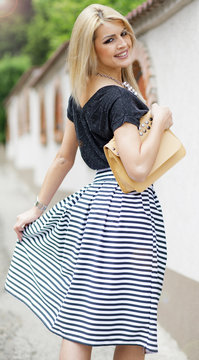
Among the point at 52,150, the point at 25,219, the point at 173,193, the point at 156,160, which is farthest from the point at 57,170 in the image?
the point at 52,150

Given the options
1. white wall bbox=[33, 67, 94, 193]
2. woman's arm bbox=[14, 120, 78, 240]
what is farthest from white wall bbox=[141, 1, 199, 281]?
white wall bbox=[33, 67, 94, 193]

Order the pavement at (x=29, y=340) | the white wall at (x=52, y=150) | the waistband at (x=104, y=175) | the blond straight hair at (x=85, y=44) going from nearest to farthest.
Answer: the blond straight hair at (x=85, y=44) → the waistband at (x=104, y=175) → the pavement at (x=29, y=340) → the white wall at (x=52, y=150)

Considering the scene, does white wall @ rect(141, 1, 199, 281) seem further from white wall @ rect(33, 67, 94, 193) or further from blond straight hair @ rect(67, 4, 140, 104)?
white wall @ rect(33, 67, 94, 193)

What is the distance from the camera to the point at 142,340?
221 centimetres

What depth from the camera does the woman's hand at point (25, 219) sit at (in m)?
2.62

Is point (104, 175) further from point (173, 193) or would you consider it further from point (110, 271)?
point (173, 193)

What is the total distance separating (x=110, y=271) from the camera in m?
2.17

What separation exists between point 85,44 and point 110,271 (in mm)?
934

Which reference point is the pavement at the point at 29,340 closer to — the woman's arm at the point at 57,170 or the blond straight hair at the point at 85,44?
the woman's arm at the point at 57,170

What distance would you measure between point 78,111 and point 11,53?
165ft

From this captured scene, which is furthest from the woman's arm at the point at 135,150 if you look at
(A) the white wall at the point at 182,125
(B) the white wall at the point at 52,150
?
(B) the white wall at the point at 52,150

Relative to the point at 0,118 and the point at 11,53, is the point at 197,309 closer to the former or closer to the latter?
the point at 0,118


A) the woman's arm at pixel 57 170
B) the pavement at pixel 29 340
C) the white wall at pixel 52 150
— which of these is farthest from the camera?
the white wall at pixel 52 150

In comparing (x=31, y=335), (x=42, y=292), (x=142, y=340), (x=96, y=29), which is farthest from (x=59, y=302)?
(x=31, y=335)
